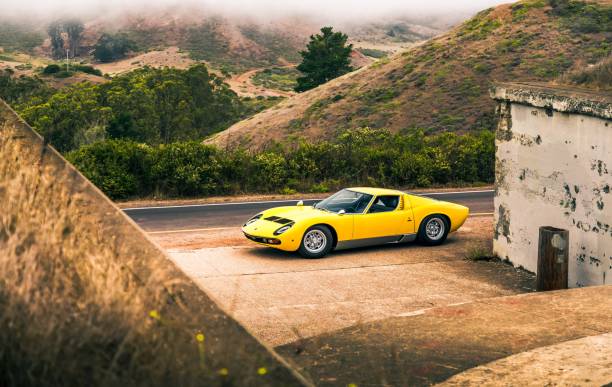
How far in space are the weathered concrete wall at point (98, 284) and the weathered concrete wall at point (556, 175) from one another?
981 centimetres

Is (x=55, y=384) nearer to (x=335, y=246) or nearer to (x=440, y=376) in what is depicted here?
(x=440, y=376)

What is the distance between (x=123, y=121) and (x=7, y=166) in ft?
166

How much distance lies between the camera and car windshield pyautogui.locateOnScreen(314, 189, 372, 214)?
16.6m

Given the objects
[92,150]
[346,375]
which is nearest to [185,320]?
[346,375]

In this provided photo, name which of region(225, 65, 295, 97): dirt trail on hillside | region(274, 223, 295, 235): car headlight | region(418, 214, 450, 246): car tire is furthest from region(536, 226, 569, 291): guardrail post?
region(225, 65, 295, 97): dirt trail on hillside

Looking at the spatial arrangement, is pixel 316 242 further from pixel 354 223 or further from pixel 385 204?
pixel 385 204

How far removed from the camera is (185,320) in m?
4.21

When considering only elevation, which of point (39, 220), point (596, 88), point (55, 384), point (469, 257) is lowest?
point (469, 257)

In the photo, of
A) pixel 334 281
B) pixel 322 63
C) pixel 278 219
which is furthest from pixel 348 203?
pixel 322 63

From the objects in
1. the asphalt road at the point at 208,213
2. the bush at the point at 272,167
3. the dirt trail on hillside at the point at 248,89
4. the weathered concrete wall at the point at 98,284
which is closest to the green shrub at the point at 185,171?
the bush at the point at 272,167

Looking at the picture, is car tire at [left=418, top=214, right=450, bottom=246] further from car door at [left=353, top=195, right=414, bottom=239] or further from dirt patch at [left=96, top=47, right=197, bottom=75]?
dirt patch at [left=96, top=47, right=197, bottom=75]

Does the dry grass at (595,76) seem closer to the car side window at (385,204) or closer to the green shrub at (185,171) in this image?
the car side window at (385,204)

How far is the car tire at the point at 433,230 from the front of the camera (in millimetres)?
17406

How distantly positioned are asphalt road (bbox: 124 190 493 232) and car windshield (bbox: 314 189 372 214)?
4828 mm
